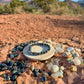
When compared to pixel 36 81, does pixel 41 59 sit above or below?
above

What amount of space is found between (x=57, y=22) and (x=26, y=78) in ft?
16.7

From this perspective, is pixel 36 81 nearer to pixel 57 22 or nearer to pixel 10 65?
pixel 10 65

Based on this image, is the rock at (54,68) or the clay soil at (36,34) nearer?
the clay soil at (36,34)

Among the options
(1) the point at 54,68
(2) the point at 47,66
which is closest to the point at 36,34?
(2) the point at 47,66

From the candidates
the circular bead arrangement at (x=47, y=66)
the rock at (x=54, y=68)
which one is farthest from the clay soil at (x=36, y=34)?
the rock at (x=54, y=68)

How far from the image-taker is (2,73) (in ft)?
8.41

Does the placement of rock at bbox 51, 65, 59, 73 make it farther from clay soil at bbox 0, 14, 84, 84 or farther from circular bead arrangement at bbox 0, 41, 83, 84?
clay soil at bbox 0, 14, 84, 84

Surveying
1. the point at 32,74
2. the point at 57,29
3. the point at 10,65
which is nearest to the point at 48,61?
the point at 32,74

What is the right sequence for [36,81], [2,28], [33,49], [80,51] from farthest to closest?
1. [2,28]
2. [80,51]
3. [33,49]
4. [36,81]

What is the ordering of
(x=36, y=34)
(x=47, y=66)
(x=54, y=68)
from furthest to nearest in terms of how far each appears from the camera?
(x=36, y=34)
(x=47, y=66)
(x=54, y=68)

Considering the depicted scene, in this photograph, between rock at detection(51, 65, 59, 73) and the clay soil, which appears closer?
the clay soil

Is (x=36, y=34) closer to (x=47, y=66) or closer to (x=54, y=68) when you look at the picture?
(x=47, y=66)

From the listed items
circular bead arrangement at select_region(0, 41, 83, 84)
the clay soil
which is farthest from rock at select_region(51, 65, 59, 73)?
the clay soil

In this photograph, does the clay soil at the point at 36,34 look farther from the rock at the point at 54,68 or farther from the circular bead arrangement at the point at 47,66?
the rock at the point at 54,68
